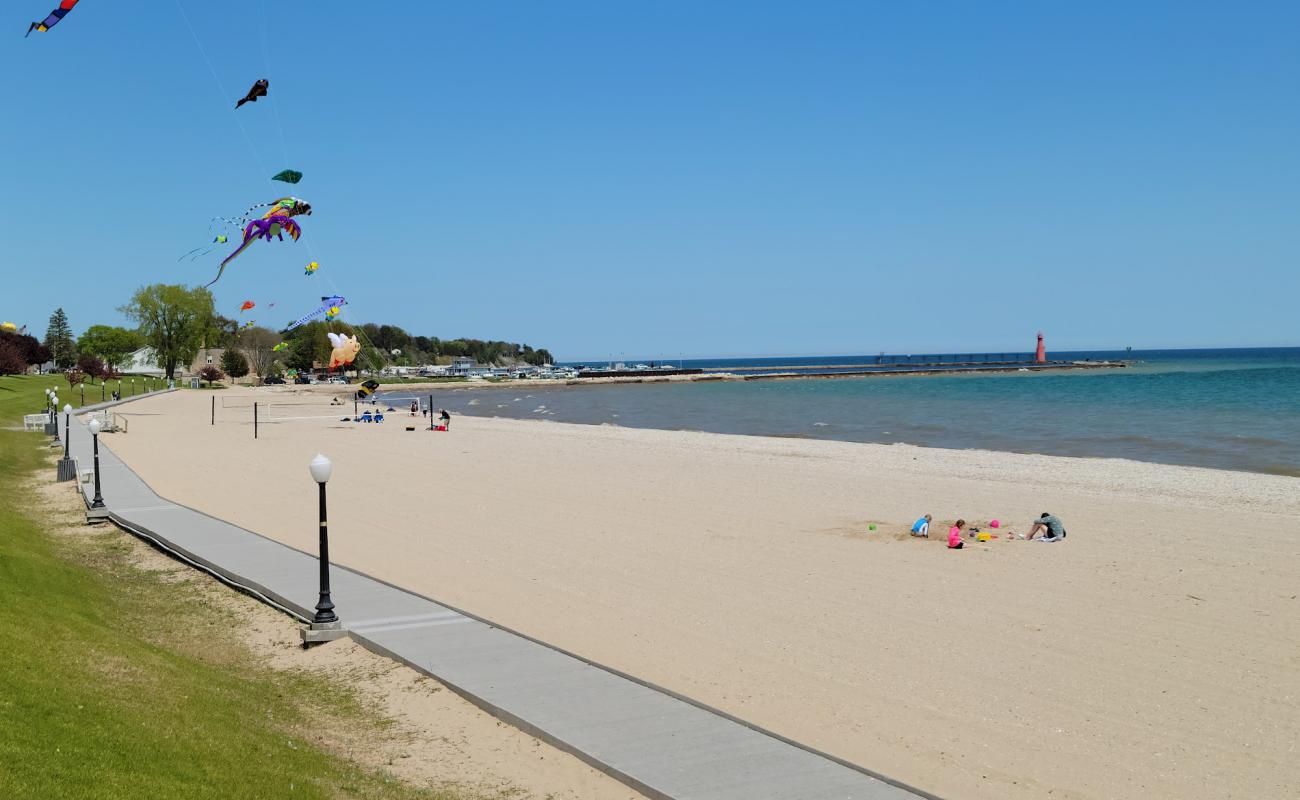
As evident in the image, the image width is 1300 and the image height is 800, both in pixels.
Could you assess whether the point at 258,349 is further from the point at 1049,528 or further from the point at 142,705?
the point at 142,705

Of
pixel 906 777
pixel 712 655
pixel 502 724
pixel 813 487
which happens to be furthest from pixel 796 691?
pixel 813 487

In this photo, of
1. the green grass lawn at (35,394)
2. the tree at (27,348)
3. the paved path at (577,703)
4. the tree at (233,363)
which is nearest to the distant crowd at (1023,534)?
the paved path at (577,703)

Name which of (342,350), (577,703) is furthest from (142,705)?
(342,350)

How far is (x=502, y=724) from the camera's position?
7.14 meters

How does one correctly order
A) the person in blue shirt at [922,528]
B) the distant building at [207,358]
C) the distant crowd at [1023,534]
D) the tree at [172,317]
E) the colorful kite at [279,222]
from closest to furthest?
the distant crowd at [1023,534], the person in blue shirt at [922,528], the colorful kite at [279,222], the tree at [172,317], the distant building at [207,358]

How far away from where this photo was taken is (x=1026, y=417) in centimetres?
5047

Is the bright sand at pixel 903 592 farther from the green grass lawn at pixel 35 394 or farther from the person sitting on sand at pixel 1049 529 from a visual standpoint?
the green grass lawn at pixel 35 394

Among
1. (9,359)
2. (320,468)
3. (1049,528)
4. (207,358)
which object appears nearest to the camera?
(320,468)

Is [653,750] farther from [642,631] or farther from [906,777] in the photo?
[642,631]

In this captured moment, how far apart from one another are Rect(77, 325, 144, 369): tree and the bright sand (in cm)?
10595

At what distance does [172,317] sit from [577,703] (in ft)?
340

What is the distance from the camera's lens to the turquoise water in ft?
111

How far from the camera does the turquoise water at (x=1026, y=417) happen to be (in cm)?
3384

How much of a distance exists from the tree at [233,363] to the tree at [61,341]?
84.3 feet
